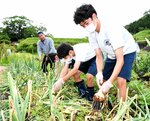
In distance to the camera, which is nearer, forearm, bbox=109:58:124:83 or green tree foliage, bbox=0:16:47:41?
forearm, bbox=109:58:124:83

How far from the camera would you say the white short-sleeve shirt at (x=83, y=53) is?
198 inches

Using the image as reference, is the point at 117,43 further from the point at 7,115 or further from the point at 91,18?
the point at 7,115

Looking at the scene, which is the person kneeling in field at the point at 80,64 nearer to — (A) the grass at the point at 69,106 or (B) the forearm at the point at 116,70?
(A) the grass at the point at 69,106

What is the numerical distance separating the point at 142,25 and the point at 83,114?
39.9m

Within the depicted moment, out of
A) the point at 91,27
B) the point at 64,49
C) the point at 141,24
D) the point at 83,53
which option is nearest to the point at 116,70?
the point at 91,27

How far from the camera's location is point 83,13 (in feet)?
12.4

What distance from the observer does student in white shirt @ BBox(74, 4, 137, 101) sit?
12.2 feet

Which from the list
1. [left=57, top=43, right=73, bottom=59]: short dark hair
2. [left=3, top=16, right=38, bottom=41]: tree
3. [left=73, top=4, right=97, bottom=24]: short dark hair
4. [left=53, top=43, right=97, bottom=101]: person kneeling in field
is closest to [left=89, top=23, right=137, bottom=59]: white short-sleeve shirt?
[left=73, top=4, right=97, bottom=24]: short dark hair

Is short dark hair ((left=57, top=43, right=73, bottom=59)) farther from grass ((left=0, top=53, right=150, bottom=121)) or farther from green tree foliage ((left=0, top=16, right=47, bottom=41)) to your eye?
green tree foliage ((left=0, top=16, right=47, bottom=41))

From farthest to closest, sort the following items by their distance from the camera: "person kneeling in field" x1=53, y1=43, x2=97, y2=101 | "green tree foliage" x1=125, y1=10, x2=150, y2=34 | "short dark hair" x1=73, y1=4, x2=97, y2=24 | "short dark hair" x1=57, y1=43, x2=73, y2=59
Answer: "green tree foliage" x1=125, y1=10, x2=150, y2=34 → "short dark hair" x1=57, y1=43, x2=73, y2=59 → "person kneeling in field" x1=53, y1=43, x2=97, y2=101 → "short dark hair" x1=73, y1=4, x2=97, y2=24

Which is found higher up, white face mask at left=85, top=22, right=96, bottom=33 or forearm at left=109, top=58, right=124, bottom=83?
white face mask at left=85, top=22, right=96, bottom=33

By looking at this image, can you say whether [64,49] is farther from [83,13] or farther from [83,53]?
[83,13]

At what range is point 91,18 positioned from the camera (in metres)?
3.85

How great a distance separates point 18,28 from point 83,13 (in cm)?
5277
